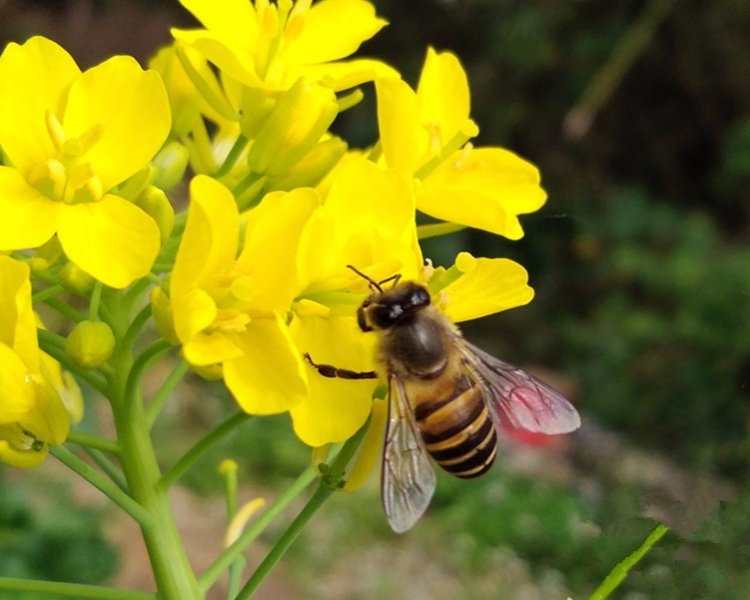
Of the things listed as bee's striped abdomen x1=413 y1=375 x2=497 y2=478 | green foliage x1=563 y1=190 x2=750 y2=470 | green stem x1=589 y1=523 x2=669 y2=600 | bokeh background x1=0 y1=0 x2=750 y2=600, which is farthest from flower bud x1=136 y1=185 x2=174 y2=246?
green foliage x1=563 y1=190 x2=750 y2=470

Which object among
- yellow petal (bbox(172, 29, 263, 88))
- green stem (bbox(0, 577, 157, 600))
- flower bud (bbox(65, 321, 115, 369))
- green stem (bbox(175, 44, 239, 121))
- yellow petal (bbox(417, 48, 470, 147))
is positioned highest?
yellow petal (bbox(172, 29, 263, 88))

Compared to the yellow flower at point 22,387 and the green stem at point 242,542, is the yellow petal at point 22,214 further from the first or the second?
the green stem at point 242,542

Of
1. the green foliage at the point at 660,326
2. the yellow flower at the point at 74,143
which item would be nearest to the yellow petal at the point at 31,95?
the yellow flower at the point at 74,143

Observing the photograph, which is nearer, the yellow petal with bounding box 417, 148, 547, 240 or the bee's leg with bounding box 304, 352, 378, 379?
the bee's leg with bounding box 304, 352, 378, 379

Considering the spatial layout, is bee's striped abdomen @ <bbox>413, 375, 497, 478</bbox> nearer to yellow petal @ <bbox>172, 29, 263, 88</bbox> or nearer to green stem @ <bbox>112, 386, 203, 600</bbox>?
green stem @ <bbox>112, 386, 203, 600</bbox>

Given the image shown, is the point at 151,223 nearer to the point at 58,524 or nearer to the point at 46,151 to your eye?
the point at 46,151

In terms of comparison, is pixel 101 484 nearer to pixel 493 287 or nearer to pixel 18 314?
pixel 18 314
